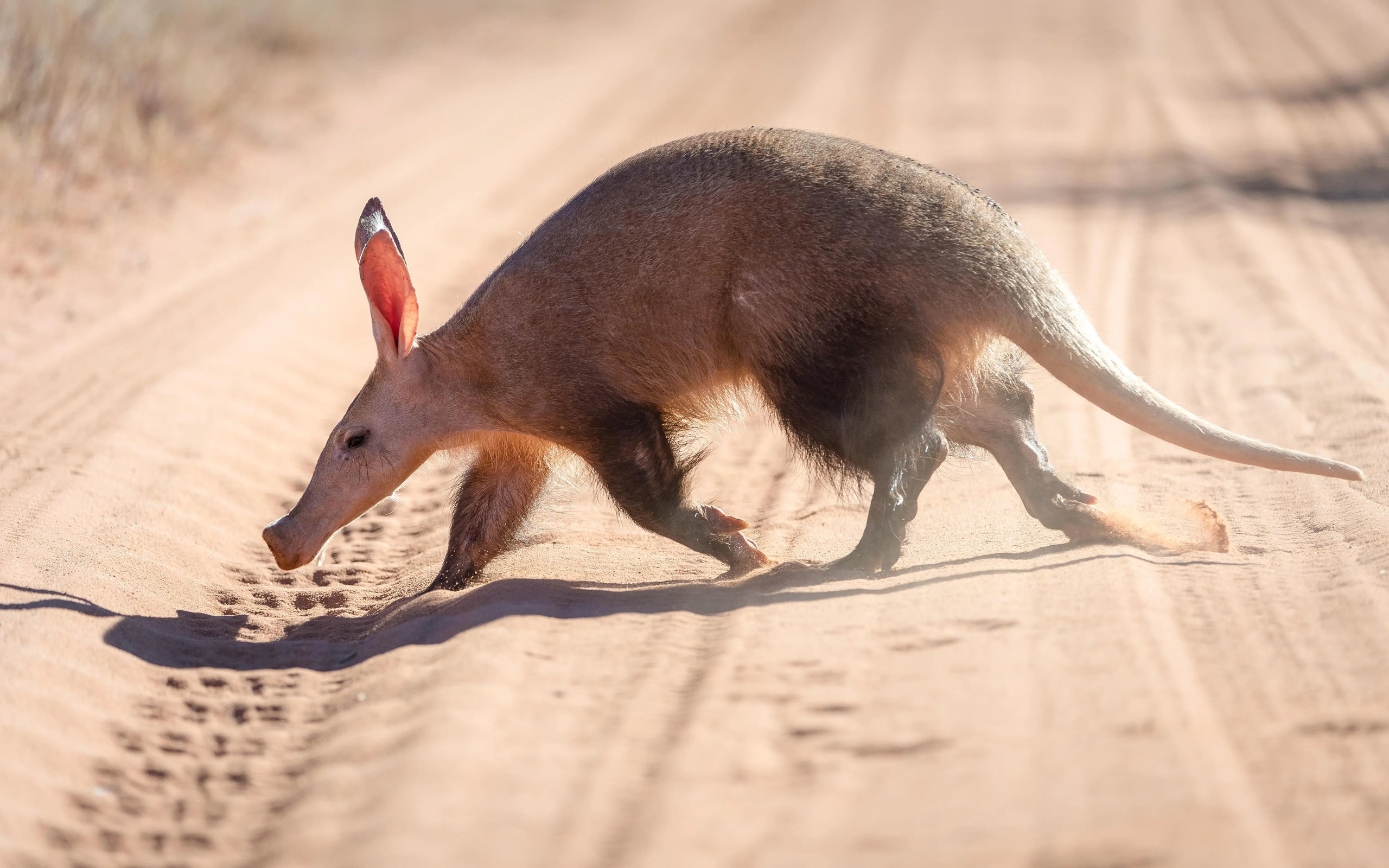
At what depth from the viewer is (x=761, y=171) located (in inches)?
179

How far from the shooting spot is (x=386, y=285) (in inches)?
185

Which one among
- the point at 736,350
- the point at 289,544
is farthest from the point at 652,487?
the point at 289,544

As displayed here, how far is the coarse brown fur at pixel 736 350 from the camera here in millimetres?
4281

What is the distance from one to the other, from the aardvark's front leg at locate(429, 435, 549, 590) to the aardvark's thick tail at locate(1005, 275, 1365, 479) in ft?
6.57

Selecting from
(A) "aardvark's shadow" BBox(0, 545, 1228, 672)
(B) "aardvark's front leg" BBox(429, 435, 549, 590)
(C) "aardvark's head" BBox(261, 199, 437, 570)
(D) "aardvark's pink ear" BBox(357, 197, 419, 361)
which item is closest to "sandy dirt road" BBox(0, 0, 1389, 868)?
(A) "aardvark's shadow" BBox(0, 545, 1228, 672)

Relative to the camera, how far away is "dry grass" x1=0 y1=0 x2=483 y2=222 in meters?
9.91

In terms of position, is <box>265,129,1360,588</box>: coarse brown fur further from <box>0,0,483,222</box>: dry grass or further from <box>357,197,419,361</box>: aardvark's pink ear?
<box>0,0,483,222</box>: dry grass

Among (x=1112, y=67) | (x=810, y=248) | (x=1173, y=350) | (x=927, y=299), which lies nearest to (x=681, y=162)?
(x=810, y=248)

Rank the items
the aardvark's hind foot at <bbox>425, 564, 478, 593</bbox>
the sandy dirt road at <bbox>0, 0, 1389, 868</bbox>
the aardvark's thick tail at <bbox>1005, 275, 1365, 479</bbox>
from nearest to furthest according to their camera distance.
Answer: the sandy dirt road at <bbox>0, 0, 1389, 868</bbox>
the aardvark's thick tail at <bbox>1005, 275, 1365, 479</bbox>
the aardvark's hind foot at <bbox>425, 564, 478, 593</bbox>

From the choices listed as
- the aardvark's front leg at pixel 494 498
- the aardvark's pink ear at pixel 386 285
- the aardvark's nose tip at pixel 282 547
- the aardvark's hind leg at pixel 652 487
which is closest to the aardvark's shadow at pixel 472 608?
the aardvark's hind leg at pixel 652 487

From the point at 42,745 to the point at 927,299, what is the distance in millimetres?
3002

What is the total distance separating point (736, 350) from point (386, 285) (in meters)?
1.34

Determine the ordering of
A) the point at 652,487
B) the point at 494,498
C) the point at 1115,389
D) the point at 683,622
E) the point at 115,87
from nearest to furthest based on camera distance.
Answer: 1. the point at 683,622
2. the point at 1115,389
3. the point at 652,487
4. the point at 494,498
5. the point at 115,87

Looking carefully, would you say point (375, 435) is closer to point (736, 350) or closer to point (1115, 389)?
point (736, 350)
